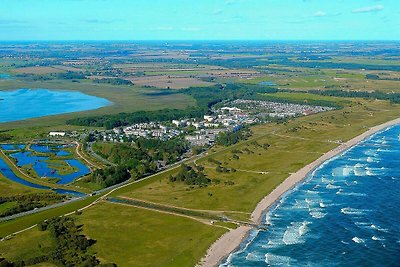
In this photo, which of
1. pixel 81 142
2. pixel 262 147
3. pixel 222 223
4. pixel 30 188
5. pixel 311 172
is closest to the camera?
pixel 222 223

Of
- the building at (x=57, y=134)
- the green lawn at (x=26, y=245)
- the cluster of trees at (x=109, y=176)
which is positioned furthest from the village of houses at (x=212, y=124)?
the green lawn at (x=26, y=245)

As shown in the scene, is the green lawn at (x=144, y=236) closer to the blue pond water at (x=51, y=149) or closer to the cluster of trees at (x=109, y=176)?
the cluster of trees at (x=109, y=176)

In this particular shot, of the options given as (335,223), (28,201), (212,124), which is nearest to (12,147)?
(28,201)

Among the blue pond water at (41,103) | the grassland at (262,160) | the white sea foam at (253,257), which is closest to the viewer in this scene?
the white sea foam at (253,257)

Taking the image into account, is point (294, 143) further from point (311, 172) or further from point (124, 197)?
point (124, 197)

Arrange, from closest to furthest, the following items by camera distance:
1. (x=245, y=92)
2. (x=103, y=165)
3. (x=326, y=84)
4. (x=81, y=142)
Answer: (x=103, y=165)
(x=81, y=142)
(x=245, y=92)
(x=326, y=84)

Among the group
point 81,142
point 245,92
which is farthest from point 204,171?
point 245,92
